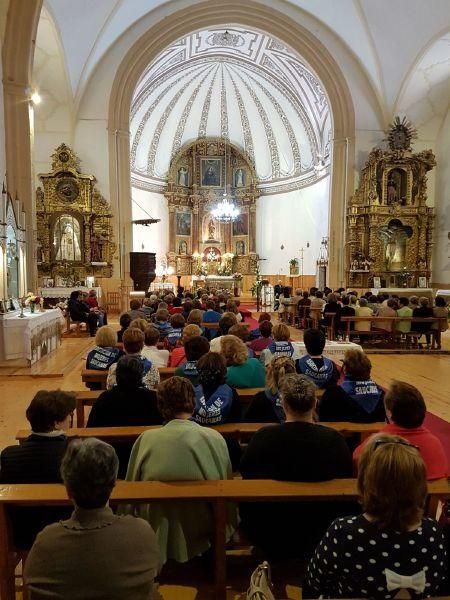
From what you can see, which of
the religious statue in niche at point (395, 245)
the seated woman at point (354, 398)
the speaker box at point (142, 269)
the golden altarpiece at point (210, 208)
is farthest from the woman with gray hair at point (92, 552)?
the golden altarpiece at point (210, 208)

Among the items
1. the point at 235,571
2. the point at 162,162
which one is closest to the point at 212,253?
the point at 162,162

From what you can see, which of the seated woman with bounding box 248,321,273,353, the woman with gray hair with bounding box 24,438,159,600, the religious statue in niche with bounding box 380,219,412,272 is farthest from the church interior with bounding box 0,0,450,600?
the seated woman with bounding box 248,321,273,353

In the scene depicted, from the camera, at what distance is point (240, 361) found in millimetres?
4164

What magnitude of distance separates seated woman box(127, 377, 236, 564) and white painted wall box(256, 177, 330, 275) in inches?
785

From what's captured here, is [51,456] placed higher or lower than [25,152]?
lower

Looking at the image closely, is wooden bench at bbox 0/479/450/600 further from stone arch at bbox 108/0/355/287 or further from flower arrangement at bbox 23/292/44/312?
stone arch at bbox 108/0/355/287

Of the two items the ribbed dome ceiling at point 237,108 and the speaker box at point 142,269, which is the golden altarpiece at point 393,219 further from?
the speaker box at point 142,269

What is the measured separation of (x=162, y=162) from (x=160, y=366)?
22.5 m

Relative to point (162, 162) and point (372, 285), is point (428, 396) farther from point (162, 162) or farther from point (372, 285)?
point (162, 162)

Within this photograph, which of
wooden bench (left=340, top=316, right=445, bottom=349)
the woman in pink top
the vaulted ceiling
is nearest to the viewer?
the woman in pink top

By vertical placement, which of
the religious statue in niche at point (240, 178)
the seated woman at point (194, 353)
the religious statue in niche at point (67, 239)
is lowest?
the seated woman at point (194, 353)

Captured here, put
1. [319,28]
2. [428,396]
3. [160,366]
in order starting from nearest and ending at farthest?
[160,366] → [428,396] → [319,28]

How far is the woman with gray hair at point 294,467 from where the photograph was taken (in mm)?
2221

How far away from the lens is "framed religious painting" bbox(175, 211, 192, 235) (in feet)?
87.0
